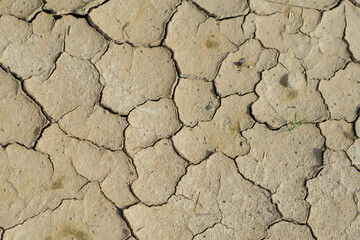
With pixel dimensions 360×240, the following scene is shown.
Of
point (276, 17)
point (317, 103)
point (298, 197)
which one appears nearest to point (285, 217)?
point (298, 197)

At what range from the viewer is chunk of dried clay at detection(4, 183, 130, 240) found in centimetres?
254

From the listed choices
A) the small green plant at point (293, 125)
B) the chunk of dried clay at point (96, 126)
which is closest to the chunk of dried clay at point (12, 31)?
the chunk of dried clay at point (96, 126)

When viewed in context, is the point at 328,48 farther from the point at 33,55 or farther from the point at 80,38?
the point at 33,55

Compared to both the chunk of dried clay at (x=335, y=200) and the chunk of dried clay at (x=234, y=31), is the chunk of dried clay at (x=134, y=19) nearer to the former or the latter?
the chunk of dried clay at (x=234, y=31)

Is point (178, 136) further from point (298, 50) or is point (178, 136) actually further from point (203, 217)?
point (298, 50)

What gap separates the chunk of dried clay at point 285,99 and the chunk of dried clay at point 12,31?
1.73 m

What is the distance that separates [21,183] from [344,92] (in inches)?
95.6

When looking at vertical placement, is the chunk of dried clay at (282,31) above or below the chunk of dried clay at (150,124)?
above

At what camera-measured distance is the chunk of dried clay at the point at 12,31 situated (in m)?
2.70

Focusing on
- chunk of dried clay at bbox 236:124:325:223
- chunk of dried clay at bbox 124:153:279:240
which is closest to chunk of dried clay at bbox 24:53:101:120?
chunk of dried clay at bbox 124:153:279:240

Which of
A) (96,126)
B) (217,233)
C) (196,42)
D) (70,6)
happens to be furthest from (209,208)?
(70,6)

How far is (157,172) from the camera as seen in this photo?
269 centimetres

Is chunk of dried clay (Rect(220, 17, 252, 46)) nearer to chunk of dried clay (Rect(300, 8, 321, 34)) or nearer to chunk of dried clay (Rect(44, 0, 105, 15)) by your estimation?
chunk of dried clay (Rect(300, 8, 321, 34))

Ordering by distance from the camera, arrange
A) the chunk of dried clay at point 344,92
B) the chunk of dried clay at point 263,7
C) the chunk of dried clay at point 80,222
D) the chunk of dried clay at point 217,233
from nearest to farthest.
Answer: the chunk of dried clay at point 80,222 → the chunk of dried clay at point 217,233 → the chunk of dried clay at point 344,92 → the chunk of dried clay at point 263,7
